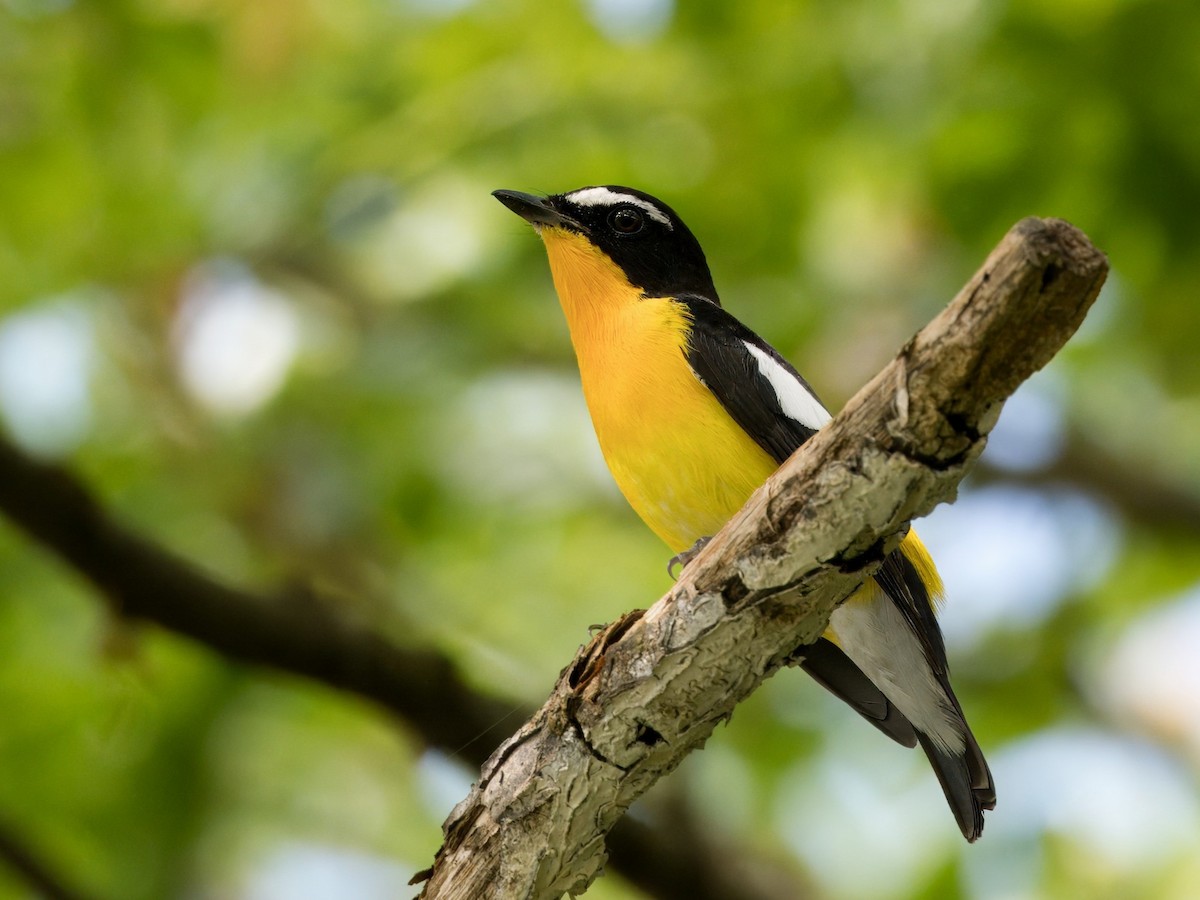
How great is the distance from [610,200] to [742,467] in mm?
1669

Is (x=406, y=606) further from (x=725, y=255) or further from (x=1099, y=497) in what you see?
(x=1099, y=497)

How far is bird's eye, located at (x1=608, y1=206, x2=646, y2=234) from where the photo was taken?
5.36 metres

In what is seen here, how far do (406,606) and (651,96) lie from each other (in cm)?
333

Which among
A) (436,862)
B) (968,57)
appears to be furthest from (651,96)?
(436,862)

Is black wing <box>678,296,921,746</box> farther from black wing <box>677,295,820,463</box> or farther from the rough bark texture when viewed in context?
the rough bark texture

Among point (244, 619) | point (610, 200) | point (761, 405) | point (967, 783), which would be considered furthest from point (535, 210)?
point (967, 783)

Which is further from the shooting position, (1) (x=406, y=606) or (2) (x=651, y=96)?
(1) (x=406, y=606)

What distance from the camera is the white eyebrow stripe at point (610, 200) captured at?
536cm

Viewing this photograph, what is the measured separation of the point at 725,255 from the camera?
6.98 metres

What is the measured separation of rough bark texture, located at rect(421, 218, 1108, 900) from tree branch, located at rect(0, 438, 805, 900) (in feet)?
6.35

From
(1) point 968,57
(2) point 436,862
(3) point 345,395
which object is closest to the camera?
(2) point 436,862

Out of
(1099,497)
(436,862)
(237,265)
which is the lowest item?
(1099,497)

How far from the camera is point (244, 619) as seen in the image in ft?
17.3

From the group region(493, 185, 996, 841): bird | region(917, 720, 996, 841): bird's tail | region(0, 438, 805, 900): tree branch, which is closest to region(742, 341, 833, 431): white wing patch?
region(493, 185, 996, 841): bird
